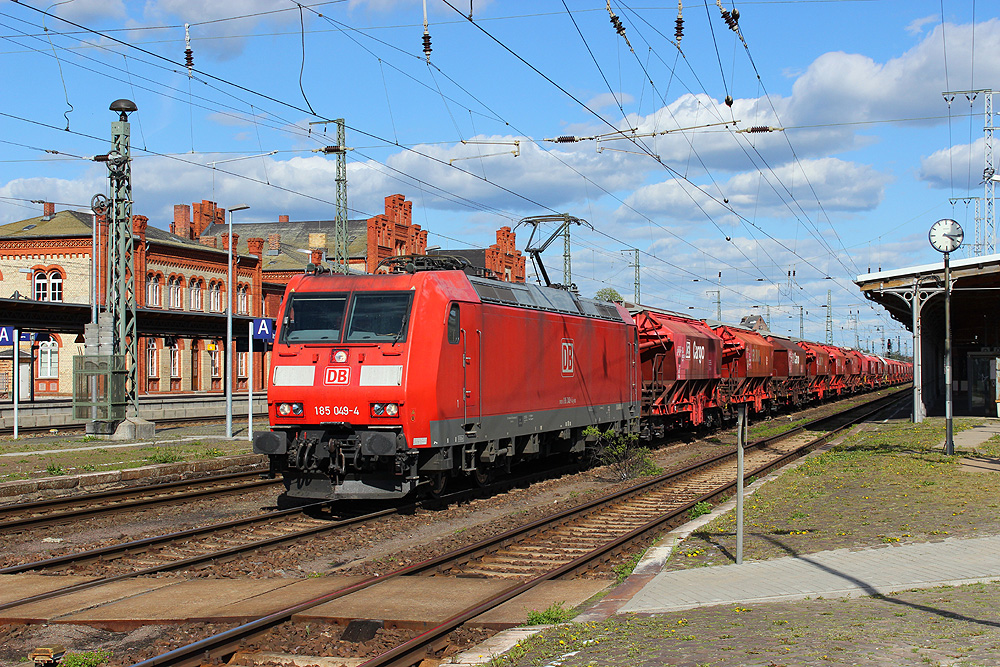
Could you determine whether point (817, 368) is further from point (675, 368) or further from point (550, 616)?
point (550, 616)

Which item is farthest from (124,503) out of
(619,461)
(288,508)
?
(619,461)

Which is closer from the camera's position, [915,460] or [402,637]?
[402,637]

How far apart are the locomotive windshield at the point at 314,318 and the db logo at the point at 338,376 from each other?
53 centimetres

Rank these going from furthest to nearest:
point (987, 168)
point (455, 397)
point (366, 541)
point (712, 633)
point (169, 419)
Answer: point (987, 168) → point (169, 419) → point (455, 397) → point (366, 541) → point (712, 633)

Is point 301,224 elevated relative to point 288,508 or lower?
elevated

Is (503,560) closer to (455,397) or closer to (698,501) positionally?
(455,397)

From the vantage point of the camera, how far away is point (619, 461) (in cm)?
1983

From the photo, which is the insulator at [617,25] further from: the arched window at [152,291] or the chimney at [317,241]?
the chimney at [317,241]

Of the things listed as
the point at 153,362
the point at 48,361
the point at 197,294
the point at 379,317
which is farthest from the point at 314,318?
the point at 197,294

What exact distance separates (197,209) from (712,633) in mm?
78414

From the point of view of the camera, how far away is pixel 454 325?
13.8 meters

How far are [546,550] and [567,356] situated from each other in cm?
726

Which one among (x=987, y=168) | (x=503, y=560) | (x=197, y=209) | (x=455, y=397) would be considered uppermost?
(x=197, y=209)

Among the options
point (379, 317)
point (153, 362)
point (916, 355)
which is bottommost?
point (916, 355)
